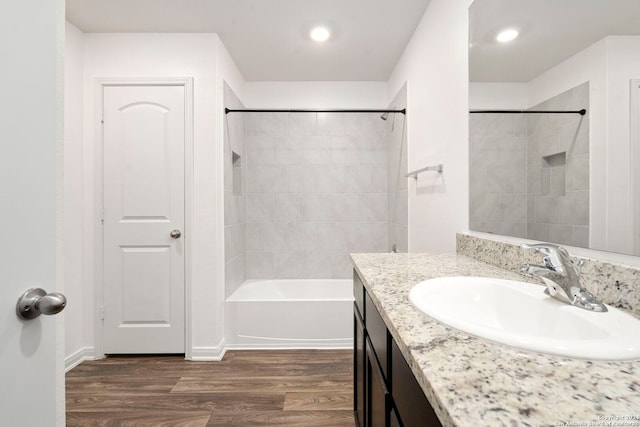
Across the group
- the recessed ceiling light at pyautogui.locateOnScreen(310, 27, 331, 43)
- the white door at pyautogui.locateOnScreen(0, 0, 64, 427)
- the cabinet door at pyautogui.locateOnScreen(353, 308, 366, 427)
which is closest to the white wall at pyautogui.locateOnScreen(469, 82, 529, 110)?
the cabinet door at pyautogui.locateOnScreen(353, 308, 366, 427)

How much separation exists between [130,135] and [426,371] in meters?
2.60

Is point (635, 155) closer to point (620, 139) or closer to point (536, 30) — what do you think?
point (620, 139)

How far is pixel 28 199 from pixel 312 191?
2736 millimetres

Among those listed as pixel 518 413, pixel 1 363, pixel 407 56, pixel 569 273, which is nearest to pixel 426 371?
pixel 518 413

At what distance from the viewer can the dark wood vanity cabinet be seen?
563 millimetres

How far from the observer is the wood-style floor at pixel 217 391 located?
166cm

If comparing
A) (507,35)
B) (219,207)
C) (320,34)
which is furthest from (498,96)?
(219,207)

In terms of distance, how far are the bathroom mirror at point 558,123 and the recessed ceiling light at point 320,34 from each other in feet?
3.72

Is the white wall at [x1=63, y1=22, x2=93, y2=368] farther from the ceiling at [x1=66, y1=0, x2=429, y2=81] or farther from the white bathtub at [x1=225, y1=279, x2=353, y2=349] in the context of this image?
the white bathtub at [x1=225, y1=279, x2=353, y2=349]

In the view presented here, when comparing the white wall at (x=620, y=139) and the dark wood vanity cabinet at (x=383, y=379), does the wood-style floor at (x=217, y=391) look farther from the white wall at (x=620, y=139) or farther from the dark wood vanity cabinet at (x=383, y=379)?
the white wall at (x=620, y=139)

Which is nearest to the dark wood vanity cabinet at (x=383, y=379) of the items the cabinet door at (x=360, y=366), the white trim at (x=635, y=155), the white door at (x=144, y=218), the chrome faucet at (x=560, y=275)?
the cabinet door at (x=360, y=366)

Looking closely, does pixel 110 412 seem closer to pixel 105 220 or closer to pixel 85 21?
pixel 105 220

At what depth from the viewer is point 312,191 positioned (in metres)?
3.27

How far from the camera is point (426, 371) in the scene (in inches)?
17.0
